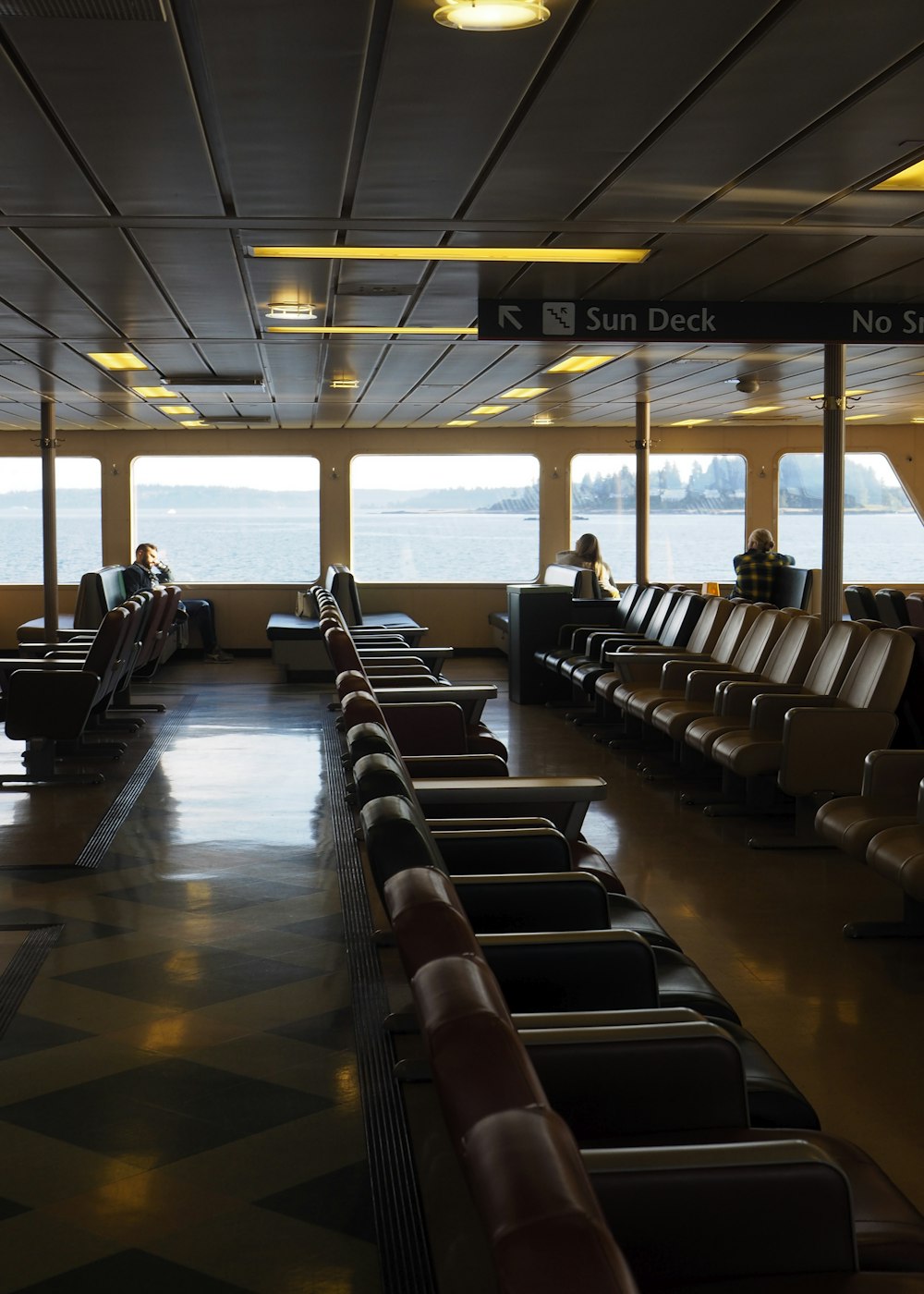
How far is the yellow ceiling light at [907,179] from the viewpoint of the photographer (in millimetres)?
4641

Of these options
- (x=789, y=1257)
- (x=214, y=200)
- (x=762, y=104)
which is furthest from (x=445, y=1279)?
(x=214, y=200)

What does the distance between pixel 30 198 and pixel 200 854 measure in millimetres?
2801

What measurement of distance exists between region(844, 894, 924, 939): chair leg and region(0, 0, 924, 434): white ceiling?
8.64 ft

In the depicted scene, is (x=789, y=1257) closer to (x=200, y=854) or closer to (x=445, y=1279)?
(x=445, y=1279)

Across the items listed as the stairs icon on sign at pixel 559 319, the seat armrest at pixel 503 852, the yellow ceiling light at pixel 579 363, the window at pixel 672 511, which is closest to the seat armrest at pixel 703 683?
the stairs icon on sign at pixel 559 319

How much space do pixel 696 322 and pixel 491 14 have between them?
4.21 metres

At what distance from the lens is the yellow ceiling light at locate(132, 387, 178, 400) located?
1130 cm

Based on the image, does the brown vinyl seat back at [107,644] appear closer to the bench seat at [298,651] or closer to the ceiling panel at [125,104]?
the ceiling panel at [125,104]

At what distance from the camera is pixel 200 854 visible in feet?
Result: 18.8

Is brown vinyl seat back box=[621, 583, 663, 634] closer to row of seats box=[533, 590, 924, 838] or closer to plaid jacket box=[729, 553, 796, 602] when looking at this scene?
row of seats box=[533, 590, 924, 838]

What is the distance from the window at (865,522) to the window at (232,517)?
20.6 ft

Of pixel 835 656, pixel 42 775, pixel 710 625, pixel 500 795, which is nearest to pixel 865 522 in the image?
pixel 710 625

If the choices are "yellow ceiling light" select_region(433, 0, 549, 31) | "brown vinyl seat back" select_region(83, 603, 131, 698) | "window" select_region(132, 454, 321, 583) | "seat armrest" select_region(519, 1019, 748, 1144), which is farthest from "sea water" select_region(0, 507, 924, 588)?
"seat armrest" select_region(519, 1019, 748, 1144)

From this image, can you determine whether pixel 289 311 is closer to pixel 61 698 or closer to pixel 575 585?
pixel 61 698
